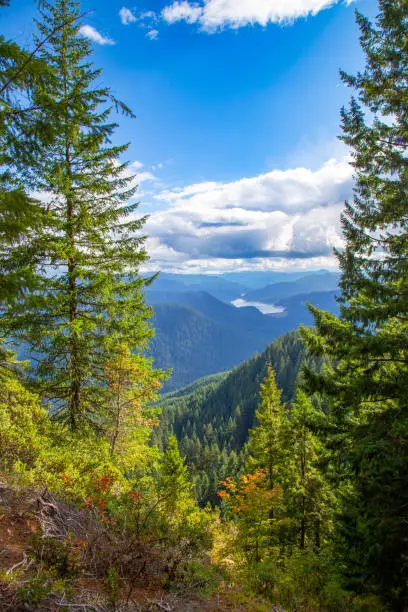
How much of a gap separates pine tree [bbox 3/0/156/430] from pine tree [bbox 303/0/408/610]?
640 cm

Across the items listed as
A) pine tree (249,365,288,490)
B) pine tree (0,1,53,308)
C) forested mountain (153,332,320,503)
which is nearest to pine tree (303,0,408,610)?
pine tree (0,1,53,308)

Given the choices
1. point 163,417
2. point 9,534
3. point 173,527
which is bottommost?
point 163,417

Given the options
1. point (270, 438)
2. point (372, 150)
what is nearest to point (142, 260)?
point (372, 150)

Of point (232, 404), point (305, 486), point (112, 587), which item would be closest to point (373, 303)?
point (112, 587)

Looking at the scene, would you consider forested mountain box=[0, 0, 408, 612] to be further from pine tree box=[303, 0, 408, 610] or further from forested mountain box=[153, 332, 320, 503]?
forested mountain box=[153, 332, 320, 503]

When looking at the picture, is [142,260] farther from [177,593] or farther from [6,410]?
[177,593]

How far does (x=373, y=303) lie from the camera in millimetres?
7750

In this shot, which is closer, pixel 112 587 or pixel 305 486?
pixel 112 587

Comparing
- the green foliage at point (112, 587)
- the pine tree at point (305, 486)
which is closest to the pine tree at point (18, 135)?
the green foliage at point (112, 587)

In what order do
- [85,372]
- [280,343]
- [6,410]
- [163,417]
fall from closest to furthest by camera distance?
[6,410] → [85,372] → [163,417] → [280,343]

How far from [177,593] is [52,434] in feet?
20.6

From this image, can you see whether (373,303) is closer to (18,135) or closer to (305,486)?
(18,135)

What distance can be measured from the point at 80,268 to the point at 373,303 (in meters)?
8.45

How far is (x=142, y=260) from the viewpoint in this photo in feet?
34.8
